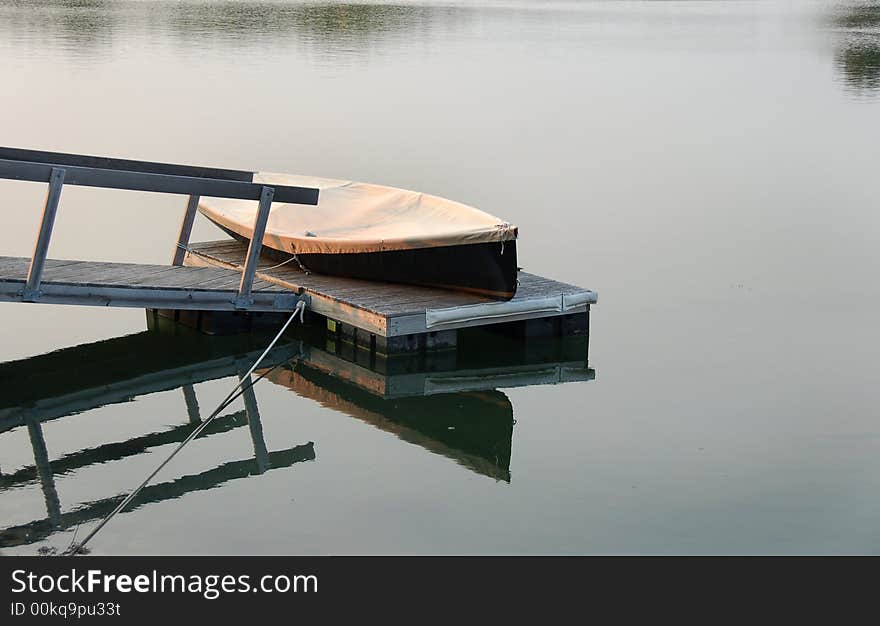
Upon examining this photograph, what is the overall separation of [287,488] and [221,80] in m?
24.3

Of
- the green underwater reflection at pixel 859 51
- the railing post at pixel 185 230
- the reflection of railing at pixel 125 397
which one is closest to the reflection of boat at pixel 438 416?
the reflection of railing at pixel 125 397

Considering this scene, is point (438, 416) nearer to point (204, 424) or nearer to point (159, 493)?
point (204, 424)

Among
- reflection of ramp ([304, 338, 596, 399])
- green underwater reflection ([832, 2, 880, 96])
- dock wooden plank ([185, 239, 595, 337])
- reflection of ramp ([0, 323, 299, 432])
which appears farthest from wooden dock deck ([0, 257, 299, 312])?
green underwater reflection ([832, 2, 880, 96])

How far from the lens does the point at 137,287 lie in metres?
11.8

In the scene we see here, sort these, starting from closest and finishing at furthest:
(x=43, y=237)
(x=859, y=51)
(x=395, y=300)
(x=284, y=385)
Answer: (x=43, y=237)
(x=284, y=385)
(x=395, y=300)
(x=859, y=51)

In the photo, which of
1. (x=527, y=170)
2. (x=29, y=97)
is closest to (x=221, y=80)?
(x=29, y=97)

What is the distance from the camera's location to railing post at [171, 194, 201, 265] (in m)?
13.5

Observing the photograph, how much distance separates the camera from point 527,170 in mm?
21750

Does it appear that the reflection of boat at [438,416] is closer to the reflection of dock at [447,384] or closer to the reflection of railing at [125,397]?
the reflection of dock at [447,384]

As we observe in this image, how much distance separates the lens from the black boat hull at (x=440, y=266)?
12.1 m

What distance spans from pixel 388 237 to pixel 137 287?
2.22 metres

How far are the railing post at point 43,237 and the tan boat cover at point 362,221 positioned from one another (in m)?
2.66

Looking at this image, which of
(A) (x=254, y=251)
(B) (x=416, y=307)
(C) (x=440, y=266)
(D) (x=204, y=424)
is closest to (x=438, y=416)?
(B) (x=416, y=307)

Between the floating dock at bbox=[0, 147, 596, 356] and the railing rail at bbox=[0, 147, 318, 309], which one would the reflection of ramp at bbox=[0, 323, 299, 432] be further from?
the railing rail at bbox=[0, 147, 318, 309]
